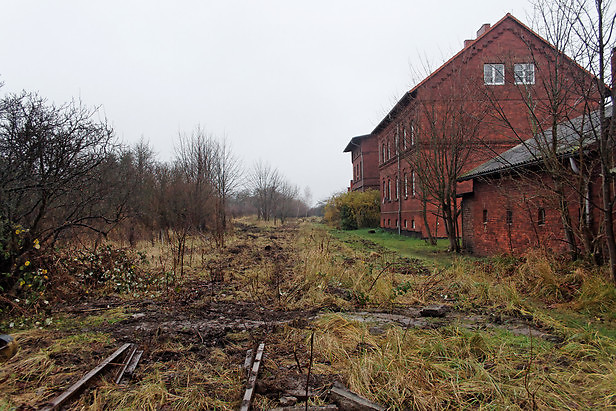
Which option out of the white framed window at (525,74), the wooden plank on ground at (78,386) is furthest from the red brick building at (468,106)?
the wooden plank on ground at (78,386)

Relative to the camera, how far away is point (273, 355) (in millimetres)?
4441

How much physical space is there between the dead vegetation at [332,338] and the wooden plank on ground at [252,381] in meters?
0.08

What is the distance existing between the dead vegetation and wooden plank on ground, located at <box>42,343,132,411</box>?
0.28ft

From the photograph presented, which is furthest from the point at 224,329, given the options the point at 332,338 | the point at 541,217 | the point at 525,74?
the point at 525,74

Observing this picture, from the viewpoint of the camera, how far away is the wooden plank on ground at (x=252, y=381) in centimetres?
323

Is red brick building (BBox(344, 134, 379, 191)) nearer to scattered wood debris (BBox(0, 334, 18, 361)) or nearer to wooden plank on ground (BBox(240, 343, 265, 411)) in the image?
wooden plank on ground (BBox(240, 343, 265, 411))

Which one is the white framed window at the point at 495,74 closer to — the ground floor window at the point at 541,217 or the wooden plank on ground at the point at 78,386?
the ground floor window at the point at 541,217

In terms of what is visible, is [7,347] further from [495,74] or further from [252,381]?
[495,74]

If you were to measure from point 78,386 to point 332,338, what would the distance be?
106 inches

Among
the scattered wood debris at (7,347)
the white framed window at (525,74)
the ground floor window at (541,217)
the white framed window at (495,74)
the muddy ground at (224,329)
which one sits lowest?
the muddy ground at (224,329)

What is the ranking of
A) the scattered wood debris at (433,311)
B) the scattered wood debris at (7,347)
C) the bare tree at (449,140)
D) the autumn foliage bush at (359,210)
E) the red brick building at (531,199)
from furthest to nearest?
1. the autumn foliage bush at (359,210)
2. the bare tree at (449,140)
3. the red brick building at (531,199)
4. the scattered wood debris at (433,311)
5. the scattered wood debris at (7,347)

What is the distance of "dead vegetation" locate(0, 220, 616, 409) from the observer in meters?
3.44

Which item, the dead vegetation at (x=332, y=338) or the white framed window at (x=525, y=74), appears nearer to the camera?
the dead vegetation at (x=332, y=338)

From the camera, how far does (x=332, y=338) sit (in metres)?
4.72
